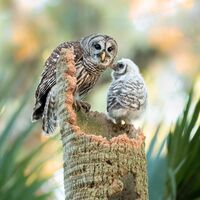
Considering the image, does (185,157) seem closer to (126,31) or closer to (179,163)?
(179,163)

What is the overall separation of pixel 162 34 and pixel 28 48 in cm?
151

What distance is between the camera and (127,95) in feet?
6.79

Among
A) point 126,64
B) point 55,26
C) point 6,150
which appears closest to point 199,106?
point 126,64

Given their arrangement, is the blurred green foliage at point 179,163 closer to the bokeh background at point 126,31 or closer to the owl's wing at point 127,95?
the owl's wing at point 127,95

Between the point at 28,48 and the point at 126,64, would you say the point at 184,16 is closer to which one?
the point at 28,48

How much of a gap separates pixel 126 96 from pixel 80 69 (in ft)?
0.46

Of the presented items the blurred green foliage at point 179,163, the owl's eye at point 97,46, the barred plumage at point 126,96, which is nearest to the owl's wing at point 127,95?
the barred plumage at point 126,96

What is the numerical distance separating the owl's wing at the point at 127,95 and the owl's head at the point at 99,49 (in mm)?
69

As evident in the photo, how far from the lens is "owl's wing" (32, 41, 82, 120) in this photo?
2035 mm

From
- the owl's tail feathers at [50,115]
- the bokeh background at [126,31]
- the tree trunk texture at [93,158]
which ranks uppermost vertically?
the bokeh background at [126,31]

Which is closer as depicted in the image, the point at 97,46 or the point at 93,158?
the point at 93,158

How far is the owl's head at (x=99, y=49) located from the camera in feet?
6.75

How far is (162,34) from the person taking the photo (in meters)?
8.47

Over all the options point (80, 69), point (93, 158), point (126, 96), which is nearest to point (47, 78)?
point (80, 69)
